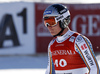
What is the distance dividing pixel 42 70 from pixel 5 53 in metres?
3.63

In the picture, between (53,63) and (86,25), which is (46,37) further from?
(53,63)

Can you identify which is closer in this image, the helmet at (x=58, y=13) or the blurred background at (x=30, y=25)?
the helmet at (x=58, y=13)

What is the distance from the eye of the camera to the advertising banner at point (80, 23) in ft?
39.9

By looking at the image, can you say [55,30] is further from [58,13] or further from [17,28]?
[17,28]

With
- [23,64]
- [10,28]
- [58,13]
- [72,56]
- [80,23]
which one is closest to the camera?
[72,56]

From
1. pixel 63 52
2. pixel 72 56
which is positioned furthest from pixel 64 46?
pixel 72 56

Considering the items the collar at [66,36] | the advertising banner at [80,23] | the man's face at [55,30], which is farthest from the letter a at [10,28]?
the man's face at [55,30]

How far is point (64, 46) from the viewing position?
3512mm

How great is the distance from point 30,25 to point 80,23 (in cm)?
206

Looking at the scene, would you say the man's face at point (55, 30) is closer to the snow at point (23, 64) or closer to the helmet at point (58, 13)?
the helmet at point (58, 13)

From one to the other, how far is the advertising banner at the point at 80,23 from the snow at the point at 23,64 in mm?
738

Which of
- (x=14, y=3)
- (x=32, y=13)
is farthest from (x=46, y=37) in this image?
(x=14, y=3)

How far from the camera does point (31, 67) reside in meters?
9.64

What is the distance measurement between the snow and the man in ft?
16.7
